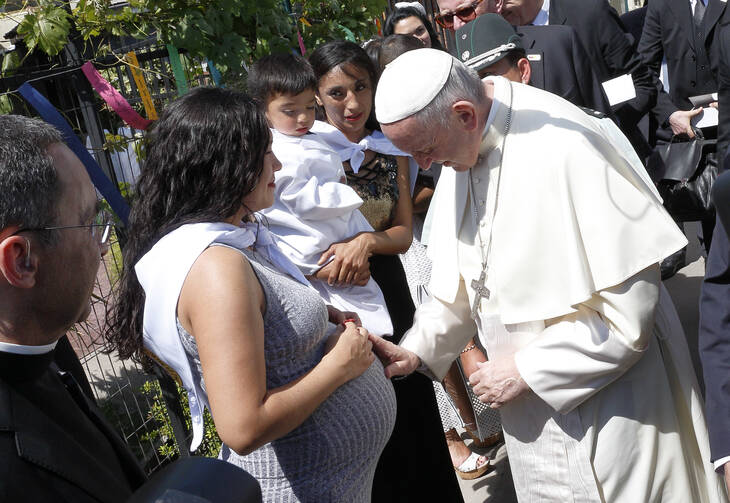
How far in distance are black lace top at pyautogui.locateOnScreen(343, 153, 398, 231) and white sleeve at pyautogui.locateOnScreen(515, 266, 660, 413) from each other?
1273 millimetres

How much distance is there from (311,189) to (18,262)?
5.24ft

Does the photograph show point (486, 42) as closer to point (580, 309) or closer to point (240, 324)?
point (580, 309)

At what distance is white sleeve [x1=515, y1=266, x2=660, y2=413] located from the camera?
6.89 feet

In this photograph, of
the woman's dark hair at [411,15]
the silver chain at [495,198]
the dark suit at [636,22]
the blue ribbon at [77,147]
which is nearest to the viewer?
the silver chain at [495,198]

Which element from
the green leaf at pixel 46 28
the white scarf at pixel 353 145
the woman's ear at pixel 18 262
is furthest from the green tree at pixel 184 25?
the woman's ear at pixel 18 262

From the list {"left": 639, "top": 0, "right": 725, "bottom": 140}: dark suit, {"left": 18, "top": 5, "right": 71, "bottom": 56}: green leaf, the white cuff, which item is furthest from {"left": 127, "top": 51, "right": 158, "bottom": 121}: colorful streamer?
{"left": 639, "top": 0, "right": 725, "bottom": 140}: dark suit

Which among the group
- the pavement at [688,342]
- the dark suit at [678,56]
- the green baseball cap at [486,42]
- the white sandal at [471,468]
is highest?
the green baseball cap at [486,42]

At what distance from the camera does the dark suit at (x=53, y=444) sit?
4.21 feet

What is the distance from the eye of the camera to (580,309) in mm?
2195

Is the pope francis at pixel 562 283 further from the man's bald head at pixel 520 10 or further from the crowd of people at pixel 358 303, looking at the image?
the man's bald head at pixel 520 10

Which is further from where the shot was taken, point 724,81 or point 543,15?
point 543,15

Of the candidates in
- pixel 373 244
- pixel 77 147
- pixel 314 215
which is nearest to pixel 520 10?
pixel 373 244

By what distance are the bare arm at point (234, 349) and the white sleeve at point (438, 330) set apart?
773mm

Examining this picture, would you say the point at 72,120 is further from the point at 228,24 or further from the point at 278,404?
the point at 278,404
